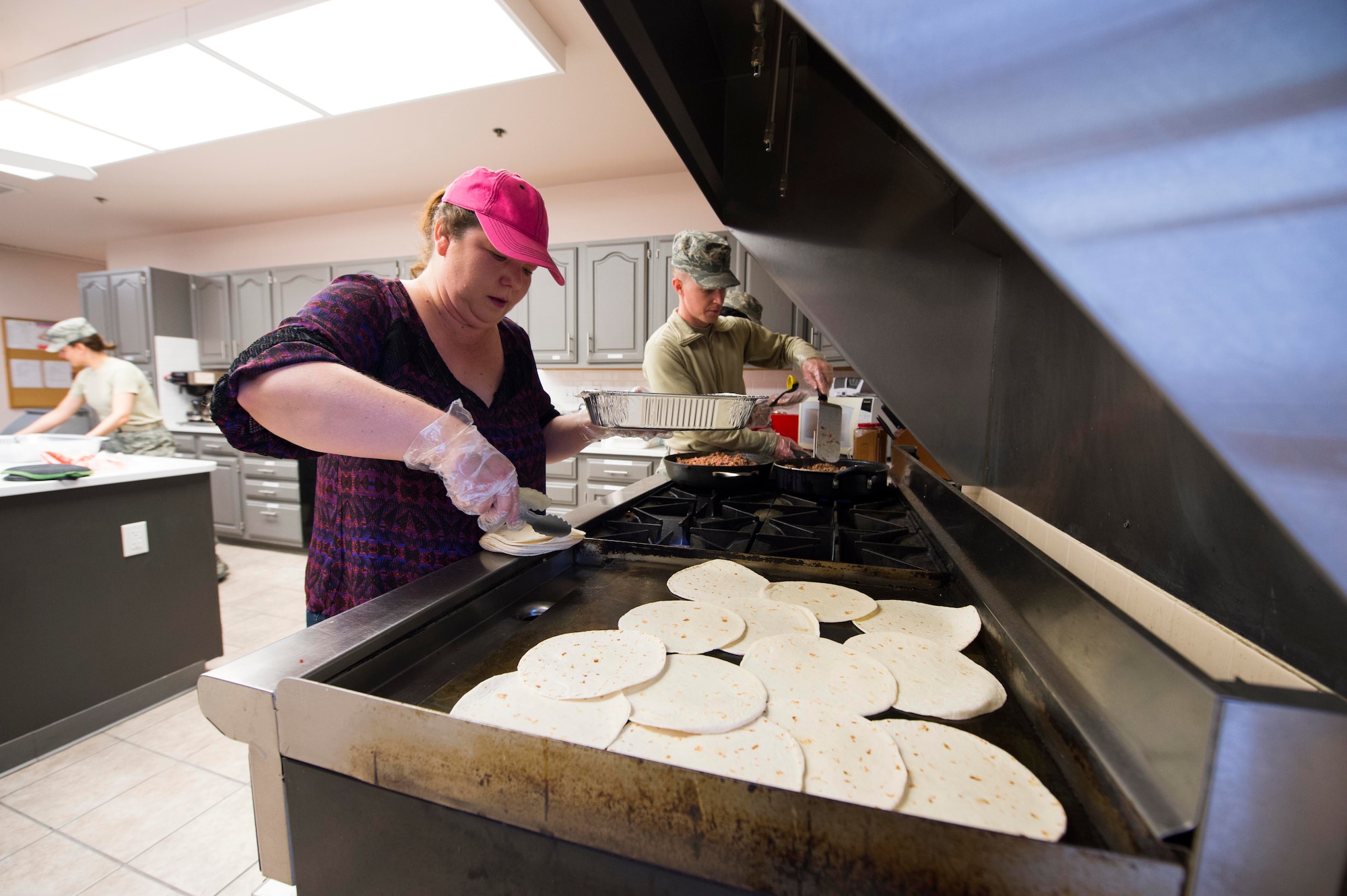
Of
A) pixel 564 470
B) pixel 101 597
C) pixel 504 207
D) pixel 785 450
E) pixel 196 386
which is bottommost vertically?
pixel 101 597

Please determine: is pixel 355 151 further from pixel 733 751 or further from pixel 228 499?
pixel 733 751

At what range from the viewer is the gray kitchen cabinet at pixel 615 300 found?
4.04 meters

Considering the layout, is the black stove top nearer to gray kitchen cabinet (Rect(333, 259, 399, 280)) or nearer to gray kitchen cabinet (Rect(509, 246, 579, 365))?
gray kitchen cabinet (Rect(509, 246, 579, 365))

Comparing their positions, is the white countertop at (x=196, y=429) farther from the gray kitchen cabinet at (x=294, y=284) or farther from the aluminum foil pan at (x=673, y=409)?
the aluminum foil pan at (x=673, y=409)

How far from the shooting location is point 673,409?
3.81 ft

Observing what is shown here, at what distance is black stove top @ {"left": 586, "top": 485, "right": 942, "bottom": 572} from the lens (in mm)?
1160

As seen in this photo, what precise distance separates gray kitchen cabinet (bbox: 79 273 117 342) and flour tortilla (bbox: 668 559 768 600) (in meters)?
7.27

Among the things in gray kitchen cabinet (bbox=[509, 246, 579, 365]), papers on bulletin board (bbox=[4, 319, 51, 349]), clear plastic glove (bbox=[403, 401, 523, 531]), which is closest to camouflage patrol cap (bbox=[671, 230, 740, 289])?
clear plastic glove (bbox=[403, 401, 523, 531])

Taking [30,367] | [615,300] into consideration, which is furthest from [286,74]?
[30,367]

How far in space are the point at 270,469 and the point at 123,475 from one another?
2.43 meters

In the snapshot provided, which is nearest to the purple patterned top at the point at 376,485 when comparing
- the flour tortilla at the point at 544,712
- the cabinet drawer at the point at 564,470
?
the flour tortilla at the point at 544,712

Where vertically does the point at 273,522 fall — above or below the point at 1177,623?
below

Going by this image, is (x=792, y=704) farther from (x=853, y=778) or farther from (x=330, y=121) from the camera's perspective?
(x=330, y=121)

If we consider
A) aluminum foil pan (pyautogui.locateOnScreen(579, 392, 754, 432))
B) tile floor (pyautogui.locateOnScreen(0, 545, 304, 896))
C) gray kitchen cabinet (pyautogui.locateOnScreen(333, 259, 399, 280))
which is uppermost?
gray kitchen cabinet (pyautogui.locateOnScreen(333, 259, 399, 280))
